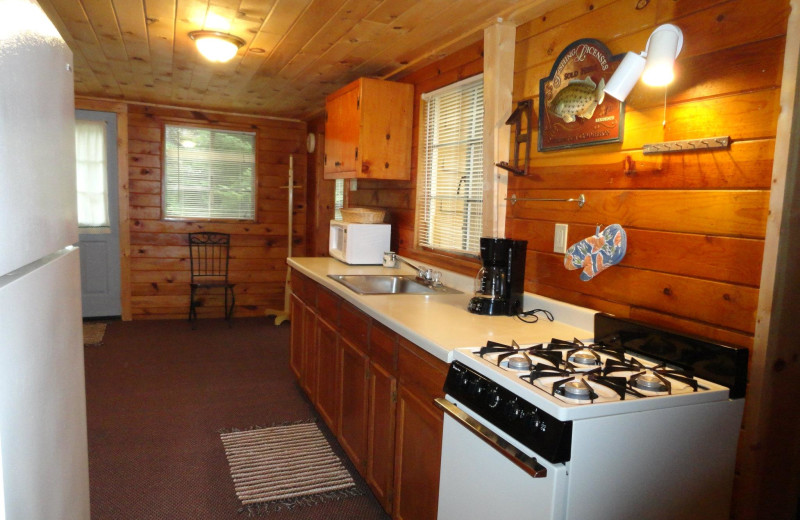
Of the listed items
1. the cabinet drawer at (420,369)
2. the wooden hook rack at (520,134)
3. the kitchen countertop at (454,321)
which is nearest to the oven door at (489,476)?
the cabinet drawer at (420,369)

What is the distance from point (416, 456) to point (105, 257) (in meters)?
4.78

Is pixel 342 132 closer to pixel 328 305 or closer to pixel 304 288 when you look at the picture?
pixel 304 288

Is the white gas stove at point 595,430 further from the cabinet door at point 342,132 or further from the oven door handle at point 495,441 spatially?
the cabinet door at point 342,132

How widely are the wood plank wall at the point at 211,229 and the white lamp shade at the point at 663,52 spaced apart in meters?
4.92

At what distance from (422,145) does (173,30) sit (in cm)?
151

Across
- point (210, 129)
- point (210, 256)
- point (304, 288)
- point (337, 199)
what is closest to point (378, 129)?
point (304, 288)

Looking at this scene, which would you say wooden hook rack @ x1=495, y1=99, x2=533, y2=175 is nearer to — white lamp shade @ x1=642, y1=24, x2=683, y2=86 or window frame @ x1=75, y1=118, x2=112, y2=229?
white lamp shade @ x1=642, y1=24, x2=683, y2=86

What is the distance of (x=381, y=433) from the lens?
88.8 inches

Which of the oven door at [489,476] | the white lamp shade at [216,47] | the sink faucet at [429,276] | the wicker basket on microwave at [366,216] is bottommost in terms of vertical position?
the oven door at [489,476]

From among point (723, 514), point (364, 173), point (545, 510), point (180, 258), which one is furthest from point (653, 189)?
point (180, 258)

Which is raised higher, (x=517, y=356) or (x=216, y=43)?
(x=216, y=43)

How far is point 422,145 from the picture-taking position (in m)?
3.34

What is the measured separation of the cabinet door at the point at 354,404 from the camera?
2.44 metres

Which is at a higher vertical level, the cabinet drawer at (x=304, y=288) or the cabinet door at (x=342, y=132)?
the cabinet door at (x=342, y=132)
